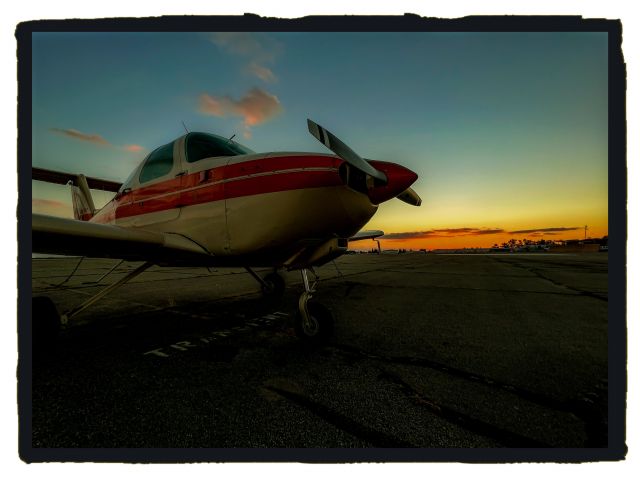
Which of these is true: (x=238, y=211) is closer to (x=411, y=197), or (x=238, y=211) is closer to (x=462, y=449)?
(x=411, y=197)

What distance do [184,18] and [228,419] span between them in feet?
6.26

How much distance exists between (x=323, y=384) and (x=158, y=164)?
306 centimetres

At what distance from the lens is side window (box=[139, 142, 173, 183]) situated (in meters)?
3.28

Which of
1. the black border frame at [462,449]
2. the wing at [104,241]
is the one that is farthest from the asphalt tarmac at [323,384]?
the wing at [104,241]

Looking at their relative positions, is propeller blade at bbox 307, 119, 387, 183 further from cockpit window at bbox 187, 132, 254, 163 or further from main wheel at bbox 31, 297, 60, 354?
main wheel at bbox 31, 297, 60, 354

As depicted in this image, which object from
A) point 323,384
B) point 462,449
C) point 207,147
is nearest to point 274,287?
point 207,147

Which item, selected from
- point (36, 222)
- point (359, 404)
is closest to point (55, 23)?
point (36, 222)

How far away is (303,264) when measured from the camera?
3051mm

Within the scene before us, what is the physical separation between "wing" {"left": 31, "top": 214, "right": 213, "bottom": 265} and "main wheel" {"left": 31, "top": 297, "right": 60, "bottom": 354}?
548mm

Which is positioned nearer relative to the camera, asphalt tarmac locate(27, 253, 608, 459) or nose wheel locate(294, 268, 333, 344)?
asphalt tarmac locate(27, 253, 608, 459)

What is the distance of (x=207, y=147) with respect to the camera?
3.15m

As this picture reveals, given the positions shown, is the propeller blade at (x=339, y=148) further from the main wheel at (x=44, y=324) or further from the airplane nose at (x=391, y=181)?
the main wheel at (x=44, y=324)

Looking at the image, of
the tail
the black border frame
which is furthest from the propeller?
the tail

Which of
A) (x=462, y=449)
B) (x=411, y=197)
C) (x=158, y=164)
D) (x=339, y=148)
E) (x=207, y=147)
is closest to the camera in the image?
(x=462, y=449)
